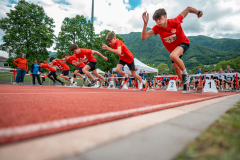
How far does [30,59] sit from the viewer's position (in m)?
20.5

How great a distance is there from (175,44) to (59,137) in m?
3.79

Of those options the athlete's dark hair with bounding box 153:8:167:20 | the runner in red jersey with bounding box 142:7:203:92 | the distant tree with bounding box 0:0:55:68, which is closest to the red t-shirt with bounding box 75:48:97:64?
the runner in red jersey with bounding box 142:7:203:92

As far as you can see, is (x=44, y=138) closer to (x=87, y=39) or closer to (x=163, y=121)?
(x=163, y=121)

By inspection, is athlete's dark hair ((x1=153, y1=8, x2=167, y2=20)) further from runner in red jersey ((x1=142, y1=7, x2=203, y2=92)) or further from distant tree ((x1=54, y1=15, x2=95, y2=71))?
distant tree ((x1=54, y1=15, x2=95, y2=71))

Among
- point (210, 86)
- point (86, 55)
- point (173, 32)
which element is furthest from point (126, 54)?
point (210, 86)

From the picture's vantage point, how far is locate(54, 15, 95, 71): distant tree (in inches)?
985

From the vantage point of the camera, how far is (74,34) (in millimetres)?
26219

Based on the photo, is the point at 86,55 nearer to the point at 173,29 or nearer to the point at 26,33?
the point at 173,29

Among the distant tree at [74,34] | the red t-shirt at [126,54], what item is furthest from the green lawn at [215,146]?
the distant tree at [74,34]

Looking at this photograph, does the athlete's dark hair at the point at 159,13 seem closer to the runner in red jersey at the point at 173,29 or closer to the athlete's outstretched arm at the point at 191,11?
the runner in red jersey at the point at 173,29

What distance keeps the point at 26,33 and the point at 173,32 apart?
25459 mm

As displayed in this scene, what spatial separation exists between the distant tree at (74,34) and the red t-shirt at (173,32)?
2362 centimetres

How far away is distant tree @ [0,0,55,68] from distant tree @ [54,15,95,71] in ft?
6.53

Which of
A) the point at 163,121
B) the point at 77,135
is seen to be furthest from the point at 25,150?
the point at 163,121
